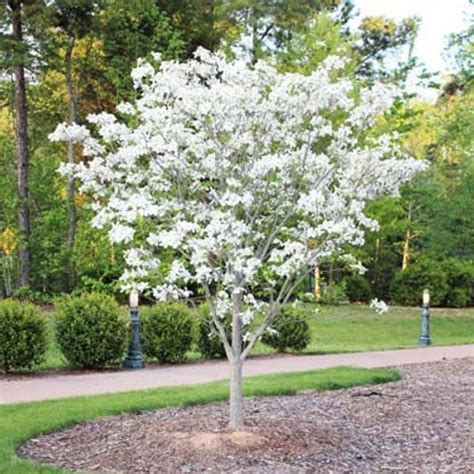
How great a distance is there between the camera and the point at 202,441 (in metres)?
5.63

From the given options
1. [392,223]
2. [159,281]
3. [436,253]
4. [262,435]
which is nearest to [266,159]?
[159,281]

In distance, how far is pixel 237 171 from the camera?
601 cm

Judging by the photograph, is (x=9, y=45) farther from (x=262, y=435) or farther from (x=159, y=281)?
(x=262, y=435)

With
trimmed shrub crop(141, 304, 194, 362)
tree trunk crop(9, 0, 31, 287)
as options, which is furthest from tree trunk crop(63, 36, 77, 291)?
trimmed shrub crop(141, 304, 194, 362)

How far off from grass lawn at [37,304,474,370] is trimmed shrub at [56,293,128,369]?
3.48 metres

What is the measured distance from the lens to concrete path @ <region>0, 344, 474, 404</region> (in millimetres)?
8477

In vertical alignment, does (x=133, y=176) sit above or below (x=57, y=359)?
above

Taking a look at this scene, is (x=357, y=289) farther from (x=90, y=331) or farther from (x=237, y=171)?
(x=237, y=171)

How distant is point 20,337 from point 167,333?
2.20 meters

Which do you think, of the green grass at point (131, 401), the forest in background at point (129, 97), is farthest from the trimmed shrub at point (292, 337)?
the forest in background at point (129, 97)

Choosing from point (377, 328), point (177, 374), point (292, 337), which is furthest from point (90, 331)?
point (377, 328)

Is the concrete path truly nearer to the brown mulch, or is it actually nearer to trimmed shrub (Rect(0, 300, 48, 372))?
trimmed shrub (Rect(0, 300, 48, 372))

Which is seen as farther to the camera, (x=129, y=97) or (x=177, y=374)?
(x=129, y=97)

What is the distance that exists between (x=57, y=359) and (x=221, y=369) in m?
2.71
